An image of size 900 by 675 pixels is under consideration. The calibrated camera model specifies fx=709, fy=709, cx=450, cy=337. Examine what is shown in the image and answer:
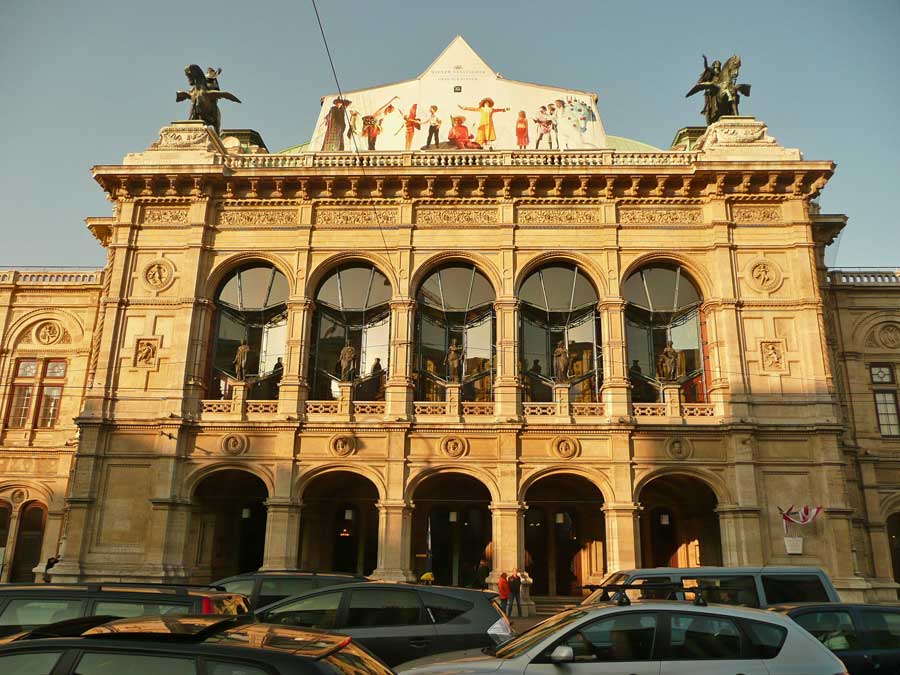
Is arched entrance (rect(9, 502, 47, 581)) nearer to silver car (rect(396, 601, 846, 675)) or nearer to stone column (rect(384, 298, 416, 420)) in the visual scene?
stone column (rect(384, 298, 416, 420))

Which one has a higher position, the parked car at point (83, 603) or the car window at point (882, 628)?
the parked car at point (83, 603)

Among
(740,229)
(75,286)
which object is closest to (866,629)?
(740,229)

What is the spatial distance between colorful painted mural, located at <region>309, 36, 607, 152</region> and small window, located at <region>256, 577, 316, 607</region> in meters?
21.5

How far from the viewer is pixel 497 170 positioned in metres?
25.9

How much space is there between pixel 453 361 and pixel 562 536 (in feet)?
25.8

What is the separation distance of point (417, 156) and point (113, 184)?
11.5 meters

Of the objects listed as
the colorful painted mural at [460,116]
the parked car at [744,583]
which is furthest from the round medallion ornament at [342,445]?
→ the parked car at [744,583]

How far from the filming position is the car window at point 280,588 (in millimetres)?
11594

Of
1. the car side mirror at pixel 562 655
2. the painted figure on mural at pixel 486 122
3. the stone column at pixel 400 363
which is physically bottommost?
the car side mirror at pixel 562 655

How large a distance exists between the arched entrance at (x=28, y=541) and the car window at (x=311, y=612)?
23.9m

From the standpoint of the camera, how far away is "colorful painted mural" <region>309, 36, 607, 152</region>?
30.0 metres

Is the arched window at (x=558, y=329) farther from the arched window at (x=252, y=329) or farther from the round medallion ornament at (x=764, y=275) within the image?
the arched window at (x=252, y=329)

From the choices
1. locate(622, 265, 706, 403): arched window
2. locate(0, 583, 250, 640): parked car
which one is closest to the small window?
locate(0, 583, 250, 640): parked car

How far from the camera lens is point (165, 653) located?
4.42m
